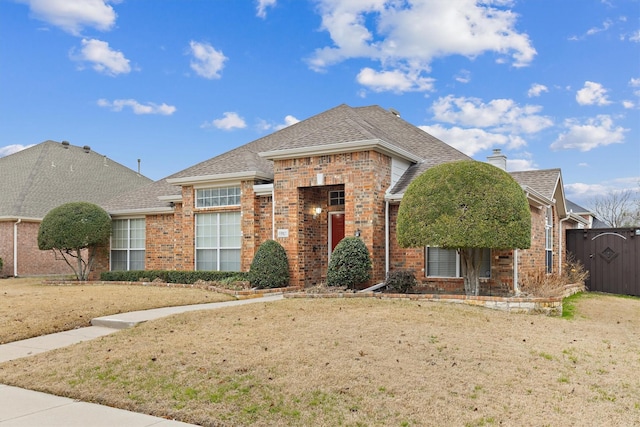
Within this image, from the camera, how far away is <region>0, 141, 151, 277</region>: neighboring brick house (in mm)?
23250

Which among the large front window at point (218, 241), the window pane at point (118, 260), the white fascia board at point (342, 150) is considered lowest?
the window pane at point (118, 260)

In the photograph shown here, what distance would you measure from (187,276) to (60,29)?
937 cm

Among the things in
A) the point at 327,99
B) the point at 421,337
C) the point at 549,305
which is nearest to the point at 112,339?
the point at 421,337

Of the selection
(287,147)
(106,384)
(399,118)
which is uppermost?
(399,118)

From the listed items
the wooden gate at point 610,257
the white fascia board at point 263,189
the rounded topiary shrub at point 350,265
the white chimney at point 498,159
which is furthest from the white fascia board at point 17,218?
the wooden gate at point 610,257

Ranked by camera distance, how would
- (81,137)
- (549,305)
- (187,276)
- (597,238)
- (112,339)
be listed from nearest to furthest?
(112,339), (549,305), (187,276), (597,238), (81,137)

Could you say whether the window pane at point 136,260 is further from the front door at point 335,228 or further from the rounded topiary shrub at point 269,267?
the front door at point 335,228

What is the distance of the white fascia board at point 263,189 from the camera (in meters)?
15.8

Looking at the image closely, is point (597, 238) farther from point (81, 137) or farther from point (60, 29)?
point (81, 137)

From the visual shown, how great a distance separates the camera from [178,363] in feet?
21.2

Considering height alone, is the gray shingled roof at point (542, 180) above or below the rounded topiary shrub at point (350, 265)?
above

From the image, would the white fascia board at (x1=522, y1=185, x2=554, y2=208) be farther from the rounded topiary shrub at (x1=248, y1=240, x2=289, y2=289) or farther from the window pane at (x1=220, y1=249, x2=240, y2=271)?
the window pane at (x1=220, y1=249, x2=240, y2=271)

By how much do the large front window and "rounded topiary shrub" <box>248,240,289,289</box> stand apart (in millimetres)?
1886

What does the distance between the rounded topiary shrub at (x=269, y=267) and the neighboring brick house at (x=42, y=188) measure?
9.91m
